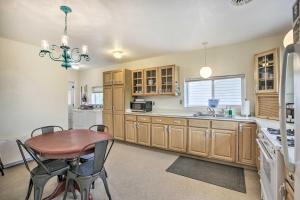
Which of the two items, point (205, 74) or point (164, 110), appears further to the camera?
point (164, 110)

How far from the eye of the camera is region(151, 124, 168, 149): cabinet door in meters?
3.65

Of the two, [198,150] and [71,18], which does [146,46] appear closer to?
[71,18]

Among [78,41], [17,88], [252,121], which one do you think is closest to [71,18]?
[78,41]

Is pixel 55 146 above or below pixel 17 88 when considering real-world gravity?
below

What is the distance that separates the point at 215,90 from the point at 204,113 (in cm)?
61

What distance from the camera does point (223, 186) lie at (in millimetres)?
2311

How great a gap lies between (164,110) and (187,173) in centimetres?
195

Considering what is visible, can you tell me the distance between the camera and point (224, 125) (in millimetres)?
2951

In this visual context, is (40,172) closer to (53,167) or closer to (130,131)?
(53,167)

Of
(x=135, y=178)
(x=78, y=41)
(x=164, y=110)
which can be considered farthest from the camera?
(x=164, y=110)

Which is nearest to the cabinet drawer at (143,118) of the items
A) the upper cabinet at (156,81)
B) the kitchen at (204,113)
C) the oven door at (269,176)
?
the kitchen at (204,113)

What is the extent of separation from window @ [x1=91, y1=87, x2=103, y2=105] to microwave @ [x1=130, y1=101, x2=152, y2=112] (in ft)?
6.99

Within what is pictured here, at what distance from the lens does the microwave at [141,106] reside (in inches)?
170

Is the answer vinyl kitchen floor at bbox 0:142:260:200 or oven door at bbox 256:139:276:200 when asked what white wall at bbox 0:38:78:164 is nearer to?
vinyl kitchen floor at bbox 0:142:260:200
